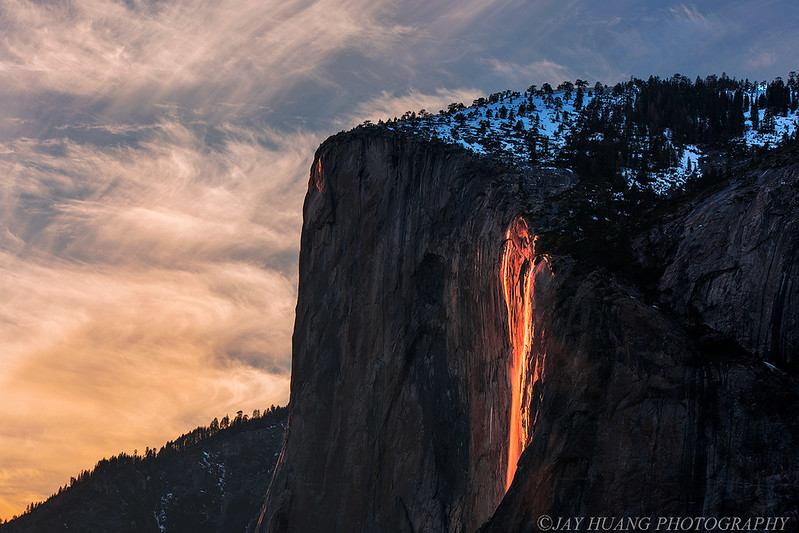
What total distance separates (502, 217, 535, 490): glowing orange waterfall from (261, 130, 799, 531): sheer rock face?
0.47 metres

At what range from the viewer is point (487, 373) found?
66688 millimetres

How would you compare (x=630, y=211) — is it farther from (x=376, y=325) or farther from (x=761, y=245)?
Result: (x=376, y=325)

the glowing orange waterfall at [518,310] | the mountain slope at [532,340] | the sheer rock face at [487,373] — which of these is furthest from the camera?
the glowing orange waterfall at [518,310]

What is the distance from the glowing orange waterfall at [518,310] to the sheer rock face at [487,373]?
18.3 inches

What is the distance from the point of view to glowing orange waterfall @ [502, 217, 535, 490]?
54.3 metres

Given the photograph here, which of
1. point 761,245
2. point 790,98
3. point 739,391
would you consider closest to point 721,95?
point 790,98

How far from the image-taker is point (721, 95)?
11875 centimetres

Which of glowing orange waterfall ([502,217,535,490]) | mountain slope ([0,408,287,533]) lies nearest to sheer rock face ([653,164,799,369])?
glowing orange waterfall ([502,217,535,490])

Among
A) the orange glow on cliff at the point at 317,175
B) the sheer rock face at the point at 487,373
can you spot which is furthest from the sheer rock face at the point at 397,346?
the orange glow on cliff at the point at 317,175

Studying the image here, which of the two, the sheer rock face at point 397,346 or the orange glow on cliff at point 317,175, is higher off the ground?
the orange glow on cliff at point 317,175

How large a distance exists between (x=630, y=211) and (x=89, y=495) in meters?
132

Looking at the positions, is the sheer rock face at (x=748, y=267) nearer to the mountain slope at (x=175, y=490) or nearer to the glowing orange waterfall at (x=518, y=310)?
the glowing orange waterfall at (x=518, y=310)

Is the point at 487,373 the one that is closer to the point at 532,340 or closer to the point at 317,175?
the point at 532,340

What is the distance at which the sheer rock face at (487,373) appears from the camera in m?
43.2
